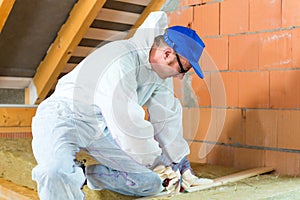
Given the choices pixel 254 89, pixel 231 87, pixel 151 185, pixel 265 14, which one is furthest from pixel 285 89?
pixel 151 185

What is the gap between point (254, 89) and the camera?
2.63 m

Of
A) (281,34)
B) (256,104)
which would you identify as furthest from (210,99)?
(281,34)

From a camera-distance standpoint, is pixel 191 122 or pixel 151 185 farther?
pixel 191 122

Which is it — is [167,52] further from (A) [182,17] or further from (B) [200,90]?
(A) [182,17]

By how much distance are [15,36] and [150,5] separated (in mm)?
997

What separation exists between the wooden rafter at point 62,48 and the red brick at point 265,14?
944 millimetres

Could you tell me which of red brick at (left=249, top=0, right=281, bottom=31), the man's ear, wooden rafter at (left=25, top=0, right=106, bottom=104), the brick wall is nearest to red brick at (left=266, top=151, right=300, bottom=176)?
the brick wall

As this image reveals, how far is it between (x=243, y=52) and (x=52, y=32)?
1329 mm

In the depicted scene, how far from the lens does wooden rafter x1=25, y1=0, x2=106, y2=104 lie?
290 centimetres

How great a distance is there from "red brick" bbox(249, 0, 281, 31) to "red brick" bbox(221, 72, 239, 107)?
1.01 ft

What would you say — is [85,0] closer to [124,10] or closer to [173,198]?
[124,10]

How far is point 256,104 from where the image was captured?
2.63m

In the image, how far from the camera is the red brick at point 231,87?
271cm

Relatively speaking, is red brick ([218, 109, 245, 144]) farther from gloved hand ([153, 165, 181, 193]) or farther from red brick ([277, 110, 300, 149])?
gloved hand ([153, 165, 181, 193])
